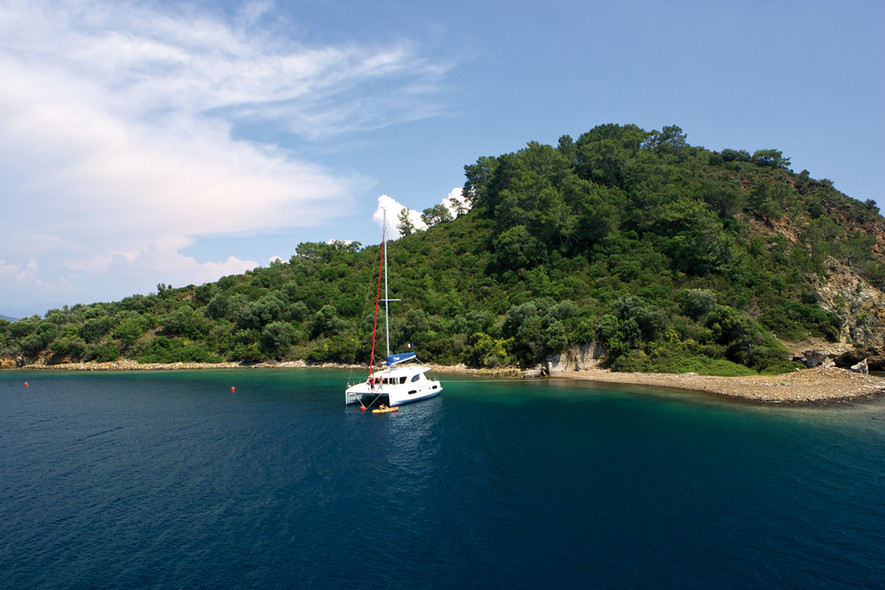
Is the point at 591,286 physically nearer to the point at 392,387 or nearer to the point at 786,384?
the point at 786,384

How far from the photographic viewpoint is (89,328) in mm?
79188

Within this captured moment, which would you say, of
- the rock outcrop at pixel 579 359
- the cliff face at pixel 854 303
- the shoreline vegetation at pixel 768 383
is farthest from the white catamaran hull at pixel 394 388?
the cliff face at pixel 854 303

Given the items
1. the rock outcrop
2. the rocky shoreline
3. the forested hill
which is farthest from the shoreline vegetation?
the forested hill

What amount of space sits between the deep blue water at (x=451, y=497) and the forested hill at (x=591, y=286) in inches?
695

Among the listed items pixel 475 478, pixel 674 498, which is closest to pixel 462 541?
pixel 475 478

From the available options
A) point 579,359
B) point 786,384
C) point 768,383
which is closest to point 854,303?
point 786,384

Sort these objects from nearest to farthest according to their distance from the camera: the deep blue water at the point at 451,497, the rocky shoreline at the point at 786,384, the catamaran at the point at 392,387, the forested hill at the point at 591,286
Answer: the deep blue water at the point at 451,497
the rocky shoreline at the point at 786,384
the catamaran at the point at 392,387
the forested hill at the point at 591,286

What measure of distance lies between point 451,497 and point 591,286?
5049 cm

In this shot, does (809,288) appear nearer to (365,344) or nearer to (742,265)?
(742,265)

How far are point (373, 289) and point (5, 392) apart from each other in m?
51.6

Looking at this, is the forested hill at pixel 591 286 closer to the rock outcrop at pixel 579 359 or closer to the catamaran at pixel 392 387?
the rock outcrop at pixel 579 359

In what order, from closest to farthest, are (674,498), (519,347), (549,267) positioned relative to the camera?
(674,498) < (519,347) < (549,267)

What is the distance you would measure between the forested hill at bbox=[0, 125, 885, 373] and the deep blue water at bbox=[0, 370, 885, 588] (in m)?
17.7

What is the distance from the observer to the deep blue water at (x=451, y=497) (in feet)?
55.0
